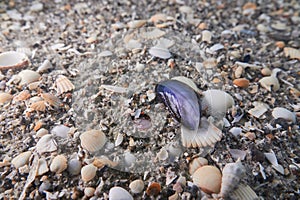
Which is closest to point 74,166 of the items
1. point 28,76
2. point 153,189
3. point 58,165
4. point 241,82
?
point 58,165

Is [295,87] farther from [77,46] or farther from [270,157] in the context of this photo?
[77,46]

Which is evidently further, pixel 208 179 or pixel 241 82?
pixel 241 82

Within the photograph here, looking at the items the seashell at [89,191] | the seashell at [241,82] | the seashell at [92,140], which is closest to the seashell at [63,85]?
the seashell at [92,140]

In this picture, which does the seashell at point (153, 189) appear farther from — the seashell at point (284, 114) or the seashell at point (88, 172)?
the seashell at point (284, 114)

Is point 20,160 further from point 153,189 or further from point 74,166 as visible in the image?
point 153,189

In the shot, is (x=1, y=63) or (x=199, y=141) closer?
(x=199, y=141)

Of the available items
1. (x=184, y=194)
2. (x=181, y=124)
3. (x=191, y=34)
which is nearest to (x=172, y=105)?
(x=181, y=124)
